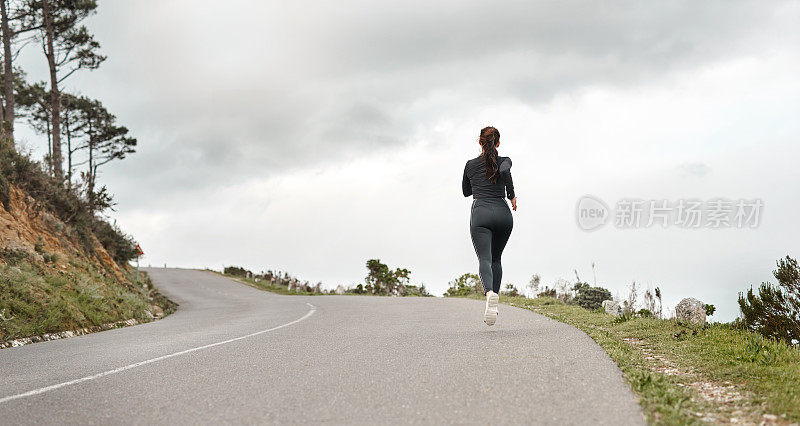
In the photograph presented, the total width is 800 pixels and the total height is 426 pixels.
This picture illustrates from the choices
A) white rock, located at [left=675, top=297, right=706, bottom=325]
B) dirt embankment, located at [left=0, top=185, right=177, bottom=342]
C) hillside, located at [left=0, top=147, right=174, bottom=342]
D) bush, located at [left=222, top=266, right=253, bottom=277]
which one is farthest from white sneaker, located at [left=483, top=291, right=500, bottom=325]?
bush, located at [left=222, top=266, right=253, bottom=277]

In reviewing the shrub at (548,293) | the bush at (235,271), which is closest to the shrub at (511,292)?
the shrub at (548,293)

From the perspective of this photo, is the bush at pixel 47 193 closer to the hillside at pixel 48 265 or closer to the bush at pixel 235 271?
the hillside at pixel 48 265

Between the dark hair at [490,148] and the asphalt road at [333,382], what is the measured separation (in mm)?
2267

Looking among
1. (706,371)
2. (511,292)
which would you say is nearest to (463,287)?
(511,292)

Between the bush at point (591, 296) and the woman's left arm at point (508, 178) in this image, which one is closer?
the woman's left arm at point (508, 178)

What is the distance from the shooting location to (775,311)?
10367mm

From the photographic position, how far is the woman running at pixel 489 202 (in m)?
8.27

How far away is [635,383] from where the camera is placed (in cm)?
488

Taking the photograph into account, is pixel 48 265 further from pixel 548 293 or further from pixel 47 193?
pixel 548 293

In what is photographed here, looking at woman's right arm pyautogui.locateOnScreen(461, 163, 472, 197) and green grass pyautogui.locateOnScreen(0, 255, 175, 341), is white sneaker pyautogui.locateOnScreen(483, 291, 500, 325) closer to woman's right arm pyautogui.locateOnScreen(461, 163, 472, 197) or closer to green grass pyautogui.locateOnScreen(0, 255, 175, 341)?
woman's right arm pyautogui.locateOnScreen(461, 163, 472, 197)

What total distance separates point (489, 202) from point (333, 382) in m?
4.16

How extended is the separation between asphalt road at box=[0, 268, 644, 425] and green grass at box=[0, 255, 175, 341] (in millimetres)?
3833

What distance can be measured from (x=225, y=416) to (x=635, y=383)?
330 centimetres

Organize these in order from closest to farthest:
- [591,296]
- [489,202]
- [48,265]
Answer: [489,202]
[48,265]
[591,296]
